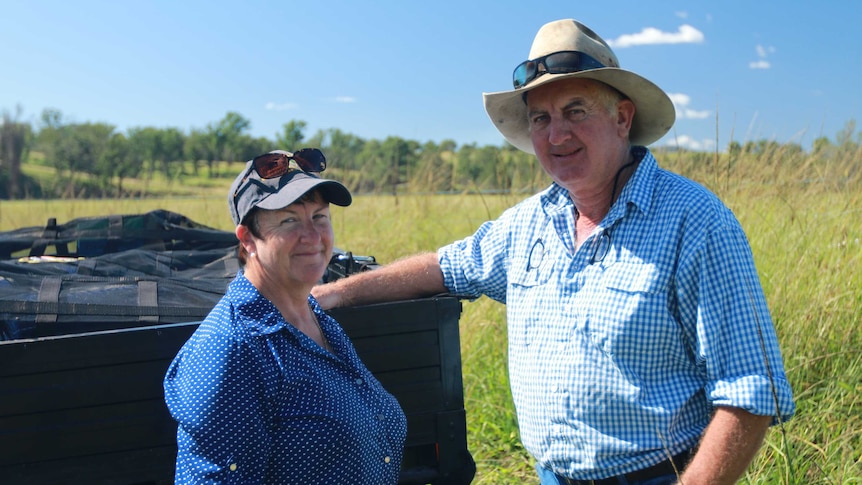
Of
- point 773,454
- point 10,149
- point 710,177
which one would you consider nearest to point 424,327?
point 773,454

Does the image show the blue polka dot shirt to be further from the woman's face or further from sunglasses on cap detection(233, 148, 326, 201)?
sunglasses on cap detection(233, 148, 326, 201)

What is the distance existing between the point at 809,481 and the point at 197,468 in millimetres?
2425

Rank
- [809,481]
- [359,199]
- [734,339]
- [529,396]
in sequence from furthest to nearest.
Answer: [359,199], [809,481], [529,396], [734,339]

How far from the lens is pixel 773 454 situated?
2959mm

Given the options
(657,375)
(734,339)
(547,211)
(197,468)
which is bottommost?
(197,468)

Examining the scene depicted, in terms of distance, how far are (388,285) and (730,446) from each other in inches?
52.2

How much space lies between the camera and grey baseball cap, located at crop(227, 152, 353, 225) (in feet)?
6.32

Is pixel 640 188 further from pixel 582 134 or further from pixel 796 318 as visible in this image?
pixel 796 318

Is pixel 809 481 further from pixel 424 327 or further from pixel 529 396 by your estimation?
pixel 424 327

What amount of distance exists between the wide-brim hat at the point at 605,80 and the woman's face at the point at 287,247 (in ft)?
2.84

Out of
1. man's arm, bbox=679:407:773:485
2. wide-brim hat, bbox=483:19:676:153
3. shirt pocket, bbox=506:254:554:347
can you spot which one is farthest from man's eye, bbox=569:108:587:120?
man's arm, bbox=679:407:773:485

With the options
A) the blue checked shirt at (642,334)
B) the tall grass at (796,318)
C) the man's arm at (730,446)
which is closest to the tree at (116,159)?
the tall grass at (796,318)

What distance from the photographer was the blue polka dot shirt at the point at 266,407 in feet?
5.42

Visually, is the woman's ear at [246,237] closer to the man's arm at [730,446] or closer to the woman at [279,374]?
the woman at [279,374]
